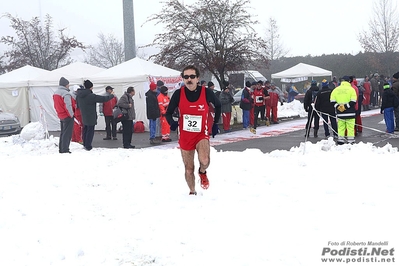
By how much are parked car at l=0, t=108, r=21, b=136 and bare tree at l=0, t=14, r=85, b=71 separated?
18.7 meters

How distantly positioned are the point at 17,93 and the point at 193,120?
730 inches

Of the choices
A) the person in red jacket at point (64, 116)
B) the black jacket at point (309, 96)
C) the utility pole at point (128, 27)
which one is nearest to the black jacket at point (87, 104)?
the person in red jacket at point (64, 116)

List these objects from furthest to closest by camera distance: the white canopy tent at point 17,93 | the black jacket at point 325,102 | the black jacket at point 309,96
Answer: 1. the white canopy tent at point 17,93
2. the black jacket at point 309,96
3. the black jacket at point 325,102

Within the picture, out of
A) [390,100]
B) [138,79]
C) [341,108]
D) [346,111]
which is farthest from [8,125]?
[390,100]

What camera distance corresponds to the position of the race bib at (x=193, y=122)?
6844 mm

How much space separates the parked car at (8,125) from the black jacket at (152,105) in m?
8.78

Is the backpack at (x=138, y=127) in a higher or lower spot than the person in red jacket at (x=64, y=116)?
lower

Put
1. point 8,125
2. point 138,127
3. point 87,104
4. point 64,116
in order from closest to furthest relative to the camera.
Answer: point 64,116 < point 87,104 < point 138,127 < point 8,125

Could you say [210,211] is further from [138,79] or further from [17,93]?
[17,93]

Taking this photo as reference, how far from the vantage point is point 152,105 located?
603 inches

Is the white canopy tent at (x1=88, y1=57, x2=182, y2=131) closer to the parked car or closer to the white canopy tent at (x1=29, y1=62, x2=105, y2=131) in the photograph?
the white canopy tent at (x1=29, y1=62, x2=105, y2=131)

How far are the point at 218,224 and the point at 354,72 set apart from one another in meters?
45.6

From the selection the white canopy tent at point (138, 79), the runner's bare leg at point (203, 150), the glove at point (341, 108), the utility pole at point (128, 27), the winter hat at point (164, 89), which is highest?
the utility pole at point (128, 27)

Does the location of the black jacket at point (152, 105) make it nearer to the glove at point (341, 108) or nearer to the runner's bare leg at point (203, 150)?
the glove at point (341, 108)
